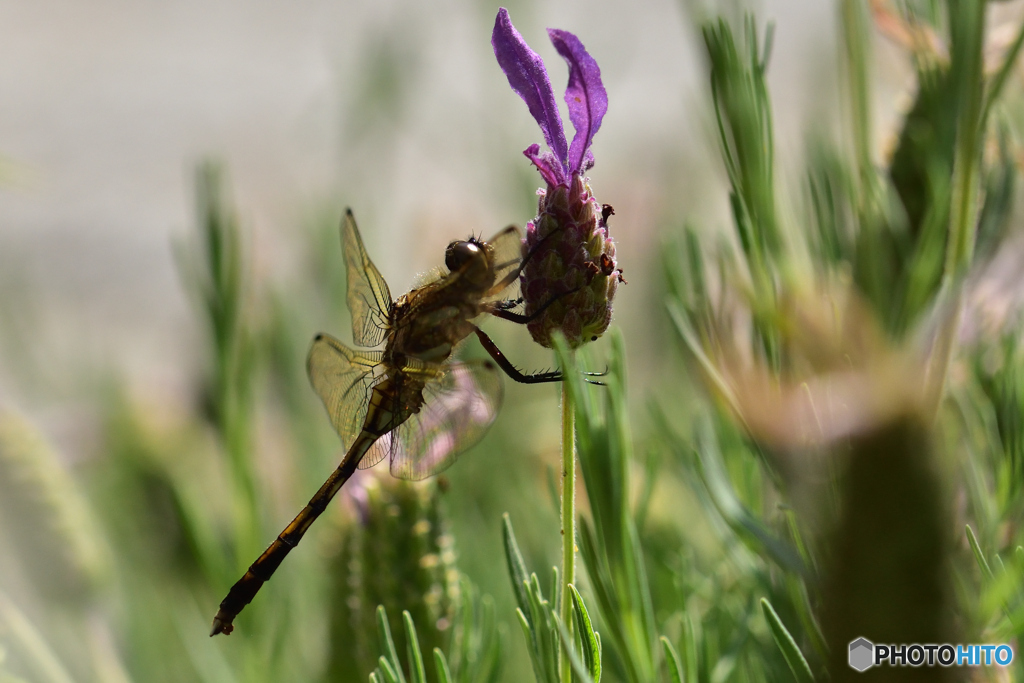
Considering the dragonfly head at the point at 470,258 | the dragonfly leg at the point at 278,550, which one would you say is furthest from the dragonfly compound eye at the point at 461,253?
the dragonfly leg at the point at 278,550

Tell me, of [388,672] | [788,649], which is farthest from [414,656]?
[788,649]

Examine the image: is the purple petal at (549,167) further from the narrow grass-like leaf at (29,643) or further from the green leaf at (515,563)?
the narrow grass-like leaf at (29,643)

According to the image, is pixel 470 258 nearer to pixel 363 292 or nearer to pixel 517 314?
pixel 517 314

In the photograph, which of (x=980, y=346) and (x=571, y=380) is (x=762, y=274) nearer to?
(x=571, y=380)

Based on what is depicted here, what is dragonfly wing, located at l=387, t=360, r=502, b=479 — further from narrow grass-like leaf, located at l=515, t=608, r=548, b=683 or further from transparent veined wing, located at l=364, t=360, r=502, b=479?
narrow grass-like leaf, located at l=515, t=608, r=548, b=683

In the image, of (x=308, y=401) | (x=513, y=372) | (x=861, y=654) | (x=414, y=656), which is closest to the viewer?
(x=861, y=654)

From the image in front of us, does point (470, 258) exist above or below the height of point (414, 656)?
above

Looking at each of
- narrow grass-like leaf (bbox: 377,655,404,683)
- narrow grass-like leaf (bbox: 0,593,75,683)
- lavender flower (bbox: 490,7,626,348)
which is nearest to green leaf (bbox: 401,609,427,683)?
narrow grass-like leaf (bbox: 377,655,404,683)

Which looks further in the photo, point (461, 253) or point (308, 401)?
point (308, 401)
